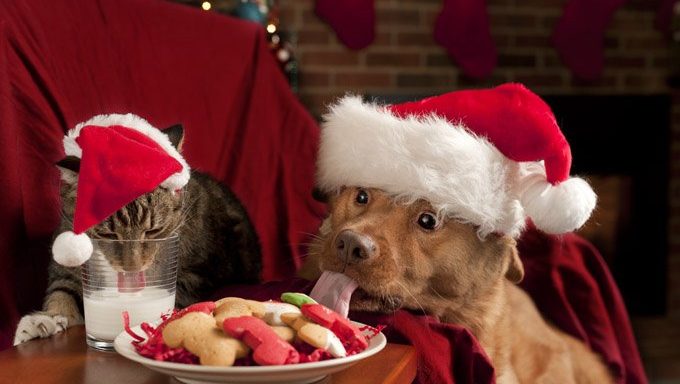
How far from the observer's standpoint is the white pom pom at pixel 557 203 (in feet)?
4.12

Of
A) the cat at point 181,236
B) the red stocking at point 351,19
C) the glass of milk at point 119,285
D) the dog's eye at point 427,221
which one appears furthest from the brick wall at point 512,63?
the glass of milk at point 119,285

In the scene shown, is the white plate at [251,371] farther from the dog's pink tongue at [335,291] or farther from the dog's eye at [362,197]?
the dog's eye at [362,197]

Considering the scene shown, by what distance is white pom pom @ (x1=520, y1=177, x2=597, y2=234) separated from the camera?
49.4 inches

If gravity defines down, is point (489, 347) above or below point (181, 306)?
below

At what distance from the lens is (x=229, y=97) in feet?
6.82

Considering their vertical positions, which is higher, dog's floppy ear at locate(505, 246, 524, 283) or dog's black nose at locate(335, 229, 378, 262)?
dog's black nose at locate(335, 229, 378, 262)

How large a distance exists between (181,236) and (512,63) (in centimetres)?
235

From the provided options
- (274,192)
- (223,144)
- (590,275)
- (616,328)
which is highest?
(223,144)

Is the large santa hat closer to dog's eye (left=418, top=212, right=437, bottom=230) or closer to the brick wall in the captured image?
dog's eye (left=418, top=212, right=437, bottom=230)

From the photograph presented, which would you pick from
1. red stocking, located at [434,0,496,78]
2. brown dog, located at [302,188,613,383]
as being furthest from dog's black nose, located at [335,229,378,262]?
red stocking, located at [434,0,496,78]

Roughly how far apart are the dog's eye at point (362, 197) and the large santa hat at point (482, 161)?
2cm

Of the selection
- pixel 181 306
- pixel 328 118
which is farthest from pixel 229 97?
pixel 181 306

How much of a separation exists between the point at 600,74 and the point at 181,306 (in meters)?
2.63

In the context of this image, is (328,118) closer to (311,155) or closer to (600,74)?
(311,155)
